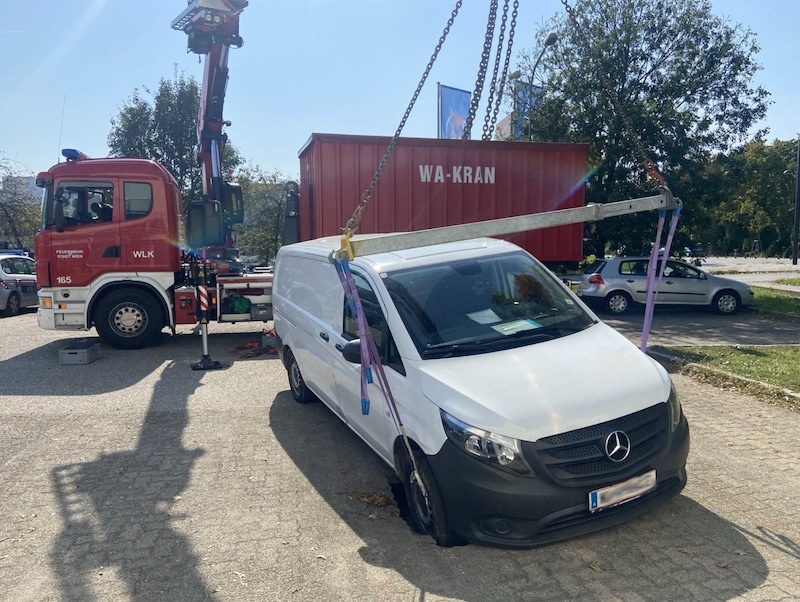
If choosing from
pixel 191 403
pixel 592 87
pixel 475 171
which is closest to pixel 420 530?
pixel 191 403

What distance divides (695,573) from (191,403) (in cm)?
542

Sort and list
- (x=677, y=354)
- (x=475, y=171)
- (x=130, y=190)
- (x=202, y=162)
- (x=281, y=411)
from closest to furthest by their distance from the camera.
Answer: (x=281, y=411)
(x=677, y=354)
(x=130, y=190)
(x=475, y=171)
(x=202, y=162)

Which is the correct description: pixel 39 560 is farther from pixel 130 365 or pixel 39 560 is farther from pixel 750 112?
pixel 750 112

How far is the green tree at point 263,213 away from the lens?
3853 centimetres

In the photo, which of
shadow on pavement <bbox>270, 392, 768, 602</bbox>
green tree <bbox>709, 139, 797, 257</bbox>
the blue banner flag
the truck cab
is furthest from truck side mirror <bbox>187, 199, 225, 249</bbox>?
green tree <bbox>709, 139, 797, 257</bbox>

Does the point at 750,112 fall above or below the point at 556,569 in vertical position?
above

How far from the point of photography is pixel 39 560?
3498 mm

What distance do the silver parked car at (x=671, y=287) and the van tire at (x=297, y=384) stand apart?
9862 millimetres

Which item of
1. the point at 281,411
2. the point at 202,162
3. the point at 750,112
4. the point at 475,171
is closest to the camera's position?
the point at 281,411

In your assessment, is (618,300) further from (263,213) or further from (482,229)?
(263,213)

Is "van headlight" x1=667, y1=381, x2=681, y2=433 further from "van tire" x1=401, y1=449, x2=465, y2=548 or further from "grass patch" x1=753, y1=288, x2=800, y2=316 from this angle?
"grass patch" x1=753, y1=288, x2=800, y2=316

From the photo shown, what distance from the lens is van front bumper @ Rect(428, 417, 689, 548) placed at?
3.16m

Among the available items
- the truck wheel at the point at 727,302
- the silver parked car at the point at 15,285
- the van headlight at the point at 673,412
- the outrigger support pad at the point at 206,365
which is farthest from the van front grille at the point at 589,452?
the silver parked car at the point at 15,285

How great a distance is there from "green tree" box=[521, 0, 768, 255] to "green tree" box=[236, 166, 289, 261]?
24.1 metres
